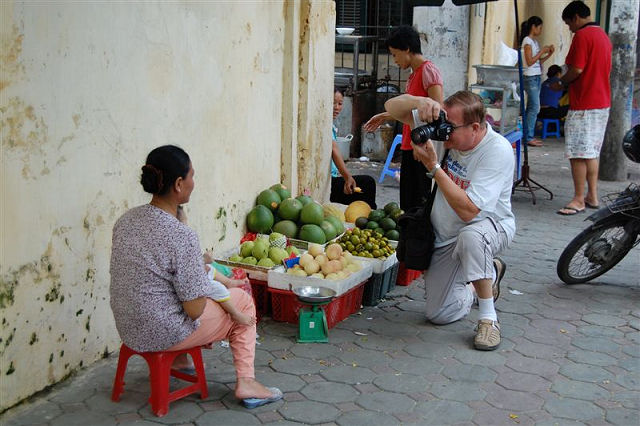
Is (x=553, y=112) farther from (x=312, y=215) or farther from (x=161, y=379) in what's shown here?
(x=161, y=379)

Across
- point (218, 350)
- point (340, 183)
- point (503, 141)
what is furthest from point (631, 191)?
point (218, 350)

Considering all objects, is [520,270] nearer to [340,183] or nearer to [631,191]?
[631,191]

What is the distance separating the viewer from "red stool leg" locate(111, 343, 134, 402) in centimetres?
375

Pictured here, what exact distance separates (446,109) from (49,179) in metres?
2.26

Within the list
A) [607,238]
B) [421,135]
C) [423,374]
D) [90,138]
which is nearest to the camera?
[90,138]

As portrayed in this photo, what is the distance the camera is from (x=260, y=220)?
568cm

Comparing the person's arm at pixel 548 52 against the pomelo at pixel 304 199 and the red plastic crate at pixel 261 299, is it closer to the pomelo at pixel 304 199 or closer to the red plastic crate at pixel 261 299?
the pomelo at pixel 304 199

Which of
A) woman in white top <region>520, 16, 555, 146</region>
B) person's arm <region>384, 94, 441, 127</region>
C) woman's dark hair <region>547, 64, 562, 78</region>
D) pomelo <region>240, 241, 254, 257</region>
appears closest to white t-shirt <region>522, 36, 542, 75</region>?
woman in white top <region>520, 16, 555, 146</region>

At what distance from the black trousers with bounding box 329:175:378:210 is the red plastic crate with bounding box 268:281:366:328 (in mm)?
1879

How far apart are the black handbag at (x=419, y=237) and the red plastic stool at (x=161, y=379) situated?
1.66m

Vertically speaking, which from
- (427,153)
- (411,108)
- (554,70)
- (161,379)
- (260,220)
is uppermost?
(554,70)

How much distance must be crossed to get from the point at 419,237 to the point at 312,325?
885 millimetres

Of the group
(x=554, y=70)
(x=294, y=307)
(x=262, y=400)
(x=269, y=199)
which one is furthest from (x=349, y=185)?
(x=554, y=70)

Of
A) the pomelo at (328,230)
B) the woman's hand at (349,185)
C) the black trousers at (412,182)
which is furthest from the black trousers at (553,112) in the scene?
the pomelo at (328,230)
